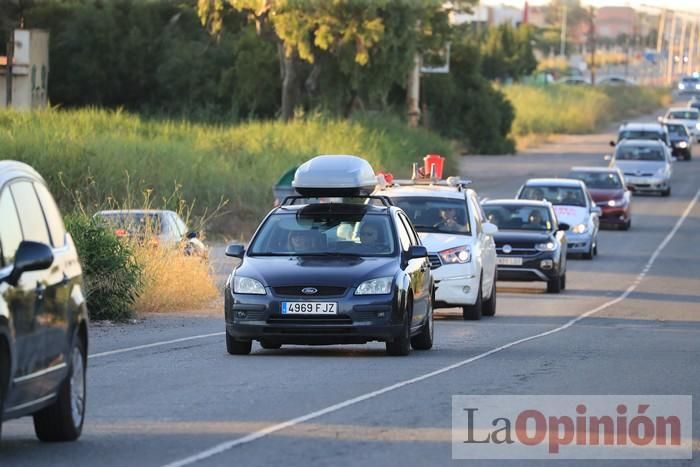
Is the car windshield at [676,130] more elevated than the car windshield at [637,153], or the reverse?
the car windshield at [637,153]

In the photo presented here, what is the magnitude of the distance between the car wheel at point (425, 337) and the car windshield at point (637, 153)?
3996 cm

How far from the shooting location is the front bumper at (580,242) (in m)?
38.2

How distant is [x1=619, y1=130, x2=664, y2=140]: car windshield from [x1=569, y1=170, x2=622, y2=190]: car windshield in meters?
17.7

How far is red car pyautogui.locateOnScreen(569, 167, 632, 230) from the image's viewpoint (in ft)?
152

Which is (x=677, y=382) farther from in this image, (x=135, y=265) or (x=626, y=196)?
(x=626, y=196)

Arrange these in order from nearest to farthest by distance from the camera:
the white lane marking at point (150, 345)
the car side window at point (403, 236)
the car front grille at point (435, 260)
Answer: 1. the white lane marking at point (150, 345)
2. the car side window at point (403, 236)
3. the car front grille at point (435, 260)

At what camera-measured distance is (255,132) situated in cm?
5203

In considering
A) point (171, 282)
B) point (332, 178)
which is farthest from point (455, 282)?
point (171, 282)

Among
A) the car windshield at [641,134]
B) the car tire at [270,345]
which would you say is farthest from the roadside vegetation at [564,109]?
the car tire at [270,345]

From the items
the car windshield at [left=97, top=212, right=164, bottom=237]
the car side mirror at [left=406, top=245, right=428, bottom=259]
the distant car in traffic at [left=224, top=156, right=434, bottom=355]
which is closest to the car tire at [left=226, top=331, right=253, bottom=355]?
the distant car in traffic at [left=224, top=156, right=434, bottom=355]

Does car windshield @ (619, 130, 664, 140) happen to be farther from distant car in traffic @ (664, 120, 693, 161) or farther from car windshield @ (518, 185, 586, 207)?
car windshield @ (518, 185, 586, 207)

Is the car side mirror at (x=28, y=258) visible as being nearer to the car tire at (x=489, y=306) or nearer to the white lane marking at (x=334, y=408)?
the white lane marking at (x=334, y=408)

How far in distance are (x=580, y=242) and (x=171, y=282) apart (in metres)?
15.5

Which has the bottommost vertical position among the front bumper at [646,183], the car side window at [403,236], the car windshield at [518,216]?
the front bumper at [646,183]
